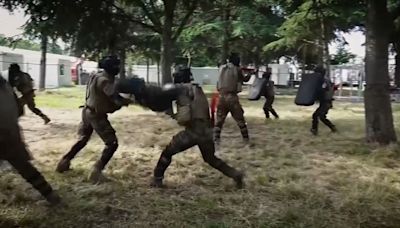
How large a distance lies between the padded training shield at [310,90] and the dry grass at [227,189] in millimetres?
830

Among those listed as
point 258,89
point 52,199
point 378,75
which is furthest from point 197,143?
point 258,89

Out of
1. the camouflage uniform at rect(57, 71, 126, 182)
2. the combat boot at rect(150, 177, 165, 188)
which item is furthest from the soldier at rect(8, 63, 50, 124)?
the combat boot at rect(150, 177, 165, 188)

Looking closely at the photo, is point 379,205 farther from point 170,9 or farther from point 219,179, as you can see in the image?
point 170,9

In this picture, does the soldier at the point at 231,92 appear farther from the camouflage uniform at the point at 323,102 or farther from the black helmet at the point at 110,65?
the black helmet at the point at 110,65

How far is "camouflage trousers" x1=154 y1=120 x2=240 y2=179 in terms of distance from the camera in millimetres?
6285

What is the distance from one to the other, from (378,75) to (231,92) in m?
2.56

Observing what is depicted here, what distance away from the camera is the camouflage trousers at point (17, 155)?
5.04 m

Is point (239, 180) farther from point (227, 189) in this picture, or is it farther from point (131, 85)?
point (131, 85)

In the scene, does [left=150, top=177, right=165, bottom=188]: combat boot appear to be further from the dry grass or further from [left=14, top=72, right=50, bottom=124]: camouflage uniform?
[left=14, top=72, right=50, bottom=124]: camouflage uniform

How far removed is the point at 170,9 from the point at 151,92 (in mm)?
10639

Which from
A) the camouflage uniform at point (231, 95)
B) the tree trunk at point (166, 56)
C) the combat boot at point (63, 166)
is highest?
the tree trunk at point (166, 56)

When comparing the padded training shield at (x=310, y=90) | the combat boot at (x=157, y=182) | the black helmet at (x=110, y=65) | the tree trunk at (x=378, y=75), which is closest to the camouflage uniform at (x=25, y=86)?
the black helmet at (x=110, y=65)

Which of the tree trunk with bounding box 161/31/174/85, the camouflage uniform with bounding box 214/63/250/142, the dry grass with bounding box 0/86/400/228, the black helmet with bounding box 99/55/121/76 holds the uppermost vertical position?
the tree trunk with bounding box 161/31/174/85

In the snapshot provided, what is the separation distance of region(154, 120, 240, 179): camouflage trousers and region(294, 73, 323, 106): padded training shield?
4890 mm
